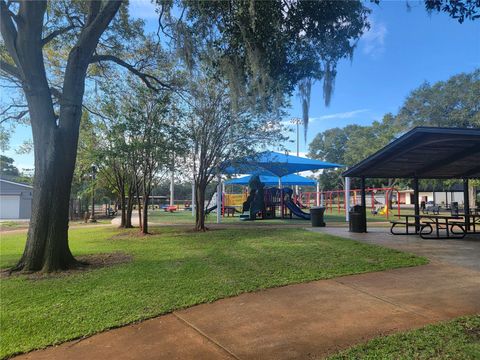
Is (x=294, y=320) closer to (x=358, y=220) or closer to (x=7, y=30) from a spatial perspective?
(x=7, y=30)

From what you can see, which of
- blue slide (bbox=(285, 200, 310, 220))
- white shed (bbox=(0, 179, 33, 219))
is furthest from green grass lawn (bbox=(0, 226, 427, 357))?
white shed (bbox=(0, 179, 33, 219))

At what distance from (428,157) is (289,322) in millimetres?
9506

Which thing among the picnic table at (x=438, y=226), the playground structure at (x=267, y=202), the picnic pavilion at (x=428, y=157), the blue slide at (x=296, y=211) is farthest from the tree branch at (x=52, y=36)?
the blue slide at (x=296, y=211)

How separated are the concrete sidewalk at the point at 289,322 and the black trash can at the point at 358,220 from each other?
6.74 m

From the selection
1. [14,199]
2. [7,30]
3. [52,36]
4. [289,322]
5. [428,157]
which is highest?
[52,36]

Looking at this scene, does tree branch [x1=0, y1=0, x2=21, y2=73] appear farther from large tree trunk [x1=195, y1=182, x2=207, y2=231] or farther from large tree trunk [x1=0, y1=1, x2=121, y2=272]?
large tree trunk [x1=195, y1=182, x2=207, y2=231]

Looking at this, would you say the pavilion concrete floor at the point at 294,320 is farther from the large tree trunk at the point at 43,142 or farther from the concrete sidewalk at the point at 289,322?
the large tree trunk at the point at 43,142

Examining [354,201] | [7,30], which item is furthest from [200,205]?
[354,201]

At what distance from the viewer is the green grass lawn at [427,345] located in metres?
3.28

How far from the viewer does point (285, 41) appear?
529 centimetres

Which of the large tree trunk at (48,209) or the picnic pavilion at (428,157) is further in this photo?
the picnic pavilion at (428,157)

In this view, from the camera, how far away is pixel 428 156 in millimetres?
11602

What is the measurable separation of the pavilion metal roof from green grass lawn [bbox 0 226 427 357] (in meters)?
2.94

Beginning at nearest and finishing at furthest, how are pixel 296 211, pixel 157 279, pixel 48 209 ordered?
pixel 157 279, pixel 48 209, pixel 296 211
